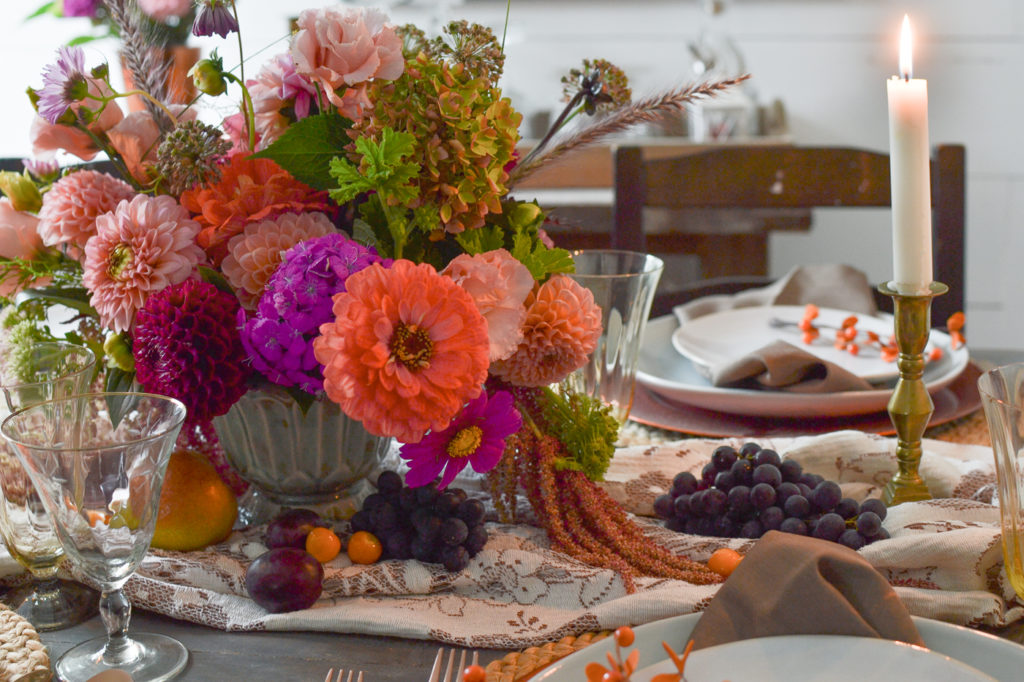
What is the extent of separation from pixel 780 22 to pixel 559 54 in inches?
28.4

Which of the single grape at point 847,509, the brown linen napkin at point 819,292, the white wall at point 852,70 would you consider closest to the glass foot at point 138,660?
the single grape at point 847,509

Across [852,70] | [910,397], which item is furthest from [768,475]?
[852,70]

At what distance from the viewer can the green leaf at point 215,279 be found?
2.30 ft

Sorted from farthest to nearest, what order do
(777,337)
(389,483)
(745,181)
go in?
(745,181)
(777,337)
(389,483)

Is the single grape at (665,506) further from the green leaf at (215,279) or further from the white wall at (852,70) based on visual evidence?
the white wall at (852,70)

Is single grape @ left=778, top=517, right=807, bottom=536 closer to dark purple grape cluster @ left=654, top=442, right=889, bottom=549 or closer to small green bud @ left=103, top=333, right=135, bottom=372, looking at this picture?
dark purple grape cluster @ left=654, top=442, right=889, bottom=549

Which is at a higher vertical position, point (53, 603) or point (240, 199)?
point (240, 199)

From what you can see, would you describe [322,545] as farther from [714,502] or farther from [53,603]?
[714,502]

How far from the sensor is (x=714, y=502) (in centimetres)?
75

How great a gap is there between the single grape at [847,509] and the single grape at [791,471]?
1.4 inches

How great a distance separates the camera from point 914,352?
0.76 meters

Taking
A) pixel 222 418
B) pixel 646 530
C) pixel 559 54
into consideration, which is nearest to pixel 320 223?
pixel 222 418

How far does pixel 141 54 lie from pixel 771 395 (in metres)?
0.63

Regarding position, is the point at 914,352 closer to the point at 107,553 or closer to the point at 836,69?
the point at 107,553
